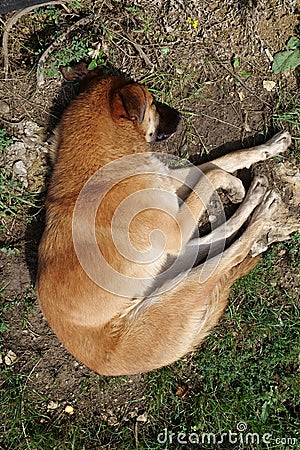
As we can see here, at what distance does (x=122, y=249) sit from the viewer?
4.12 metres

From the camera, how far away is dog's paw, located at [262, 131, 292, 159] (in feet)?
15.4

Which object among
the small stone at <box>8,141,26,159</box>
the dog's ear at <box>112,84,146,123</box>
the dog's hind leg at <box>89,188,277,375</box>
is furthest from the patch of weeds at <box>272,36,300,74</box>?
the small stone at <box>8,141,26,159</box>

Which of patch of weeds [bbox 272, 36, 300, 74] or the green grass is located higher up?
patch of weeds [bbox 272, 36, 300, 74]

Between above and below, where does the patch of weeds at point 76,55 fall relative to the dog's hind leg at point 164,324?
above

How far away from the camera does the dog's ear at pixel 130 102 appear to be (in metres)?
3.99

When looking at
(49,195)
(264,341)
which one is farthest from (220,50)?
(264,341)

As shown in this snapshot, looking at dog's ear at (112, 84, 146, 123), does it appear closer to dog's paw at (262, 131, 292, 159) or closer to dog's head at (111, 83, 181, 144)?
dog's head at (111, 83, 181, 144)

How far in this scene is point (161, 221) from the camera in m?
4.29

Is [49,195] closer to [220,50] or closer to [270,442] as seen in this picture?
[220,50]

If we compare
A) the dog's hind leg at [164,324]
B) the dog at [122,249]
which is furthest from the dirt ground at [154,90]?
the dog's hind leg at [164,324]

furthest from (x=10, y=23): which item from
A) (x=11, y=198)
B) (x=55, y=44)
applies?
(x=11, y=198)

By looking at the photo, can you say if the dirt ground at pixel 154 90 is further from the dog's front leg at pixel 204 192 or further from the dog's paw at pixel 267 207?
the dog's front leg at pixel 204 192

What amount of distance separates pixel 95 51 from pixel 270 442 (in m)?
3.90

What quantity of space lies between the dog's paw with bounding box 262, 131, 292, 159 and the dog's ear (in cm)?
127
